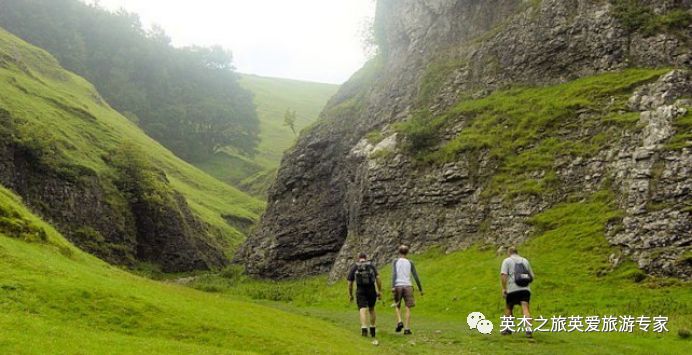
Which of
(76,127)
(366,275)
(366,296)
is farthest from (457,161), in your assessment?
(76,127)

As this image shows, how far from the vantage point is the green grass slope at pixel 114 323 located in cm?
1409

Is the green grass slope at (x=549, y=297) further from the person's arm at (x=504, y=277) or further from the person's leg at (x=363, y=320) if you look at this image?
the person's arm at (x=504, y=277)

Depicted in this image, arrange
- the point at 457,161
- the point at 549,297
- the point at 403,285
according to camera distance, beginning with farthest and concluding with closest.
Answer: the point at 457,161 → the point at 549,297 → the point at 403,285

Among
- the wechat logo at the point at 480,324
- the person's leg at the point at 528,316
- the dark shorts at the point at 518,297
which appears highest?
the dark shorts at the point at 518,297

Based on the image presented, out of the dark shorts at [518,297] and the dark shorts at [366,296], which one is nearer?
the dark shorts at [518,297]

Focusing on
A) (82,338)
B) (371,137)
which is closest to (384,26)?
(371,137)

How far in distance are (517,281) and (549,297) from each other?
942 cm

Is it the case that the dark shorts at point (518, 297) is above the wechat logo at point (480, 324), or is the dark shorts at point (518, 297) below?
above

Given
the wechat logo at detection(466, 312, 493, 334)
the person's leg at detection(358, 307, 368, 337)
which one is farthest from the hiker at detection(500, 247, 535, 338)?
the person's leg at detection(358, 307, 368, 337)

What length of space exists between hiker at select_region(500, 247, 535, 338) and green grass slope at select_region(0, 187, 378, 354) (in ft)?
18.8

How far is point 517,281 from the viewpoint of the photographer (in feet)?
67.4

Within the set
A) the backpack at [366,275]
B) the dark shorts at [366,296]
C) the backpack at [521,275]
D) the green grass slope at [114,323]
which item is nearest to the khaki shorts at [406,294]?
the dark shorts at [366,296]

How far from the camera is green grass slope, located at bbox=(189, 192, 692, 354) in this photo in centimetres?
1931

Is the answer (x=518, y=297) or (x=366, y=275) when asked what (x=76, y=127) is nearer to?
(x=366, y=275)
